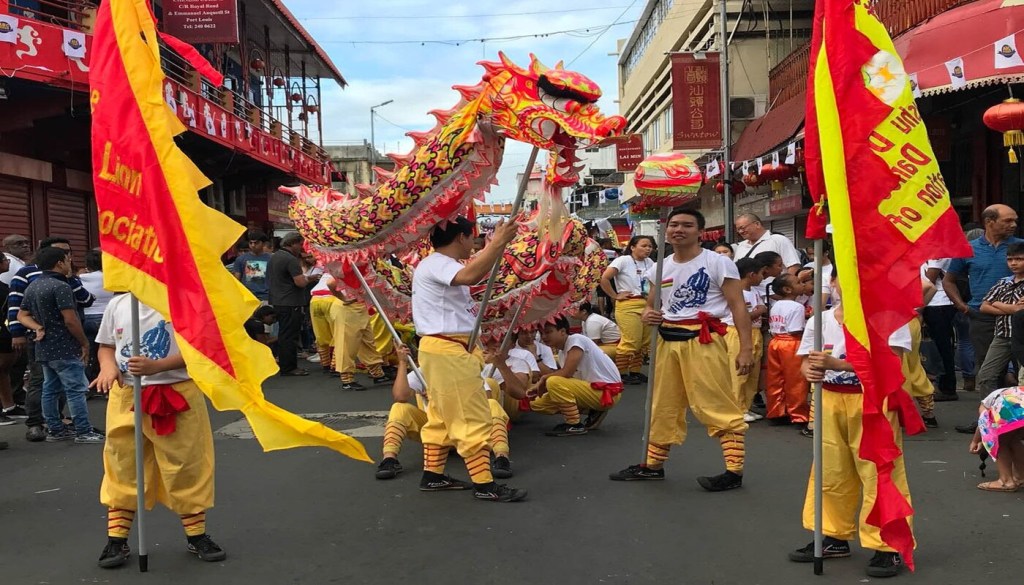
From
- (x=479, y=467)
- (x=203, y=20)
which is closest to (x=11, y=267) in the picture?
Result: (x=479, y=467)

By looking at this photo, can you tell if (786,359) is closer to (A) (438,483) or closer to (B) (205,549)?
(A) (438,483)

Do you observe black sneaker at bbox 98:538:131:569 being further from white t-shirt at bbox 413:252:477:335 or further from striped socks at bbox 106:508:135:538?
white t-shirt at bbox 413:252:477:335

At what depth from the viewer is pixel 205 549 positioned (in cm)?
425

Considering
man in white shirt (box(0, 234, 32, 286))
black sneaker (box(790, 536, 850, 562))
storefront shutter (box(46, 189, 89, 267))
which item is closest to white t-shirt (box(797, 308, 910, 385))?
black sneaker (box(790, 536, 850, 562))

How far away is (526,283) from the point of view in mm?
6594

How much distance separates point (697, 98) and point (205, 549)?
15941 millimetres

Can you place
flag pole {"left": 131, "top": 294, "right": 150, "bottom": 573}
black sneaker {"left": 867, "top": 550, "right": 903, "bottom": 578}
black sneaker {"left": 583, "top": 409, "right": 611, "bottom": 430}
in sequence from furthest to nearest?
black sneaker {"left": 583, "top": 409, "right": 611, "bottom": 430}
flag pole {"left": 131, "top": 294, "right": 150, "bottom": 573}
black sneaker {"left": 867, "top": 550, "right": 903, "bottom": 578}

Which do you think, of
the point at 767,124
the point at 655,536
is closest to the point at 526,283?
the point at 655,536

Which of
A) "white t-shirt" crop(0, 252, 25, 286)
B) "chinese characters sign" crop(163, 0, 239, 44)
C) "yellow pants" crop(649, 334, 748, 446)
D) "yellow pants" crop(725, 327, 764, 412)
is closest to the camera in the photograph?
"yellow pants" crop(649, 334, 748, 446)

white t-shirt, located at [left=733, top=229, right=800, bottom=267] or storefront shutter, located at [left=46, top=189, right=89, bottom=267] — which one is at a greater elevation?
storefront shutter, located at [left=46, top=189, right=89, bottom=267]

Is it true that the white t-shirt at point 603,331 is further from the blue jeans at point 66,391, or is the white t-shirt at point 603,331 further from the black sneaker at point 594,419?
the blue jeans at point 66,391

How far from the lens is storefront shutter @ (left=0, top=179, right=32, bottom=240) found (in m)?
12.0

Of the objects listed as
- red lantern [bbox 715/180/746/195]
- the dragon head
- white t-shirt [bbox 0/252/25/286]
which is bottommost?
white t-shirt [bbox 0/252/25/286]

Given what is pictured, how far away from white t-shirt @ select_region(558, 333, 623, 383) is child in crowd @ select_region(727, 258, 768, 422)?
3.29ft
